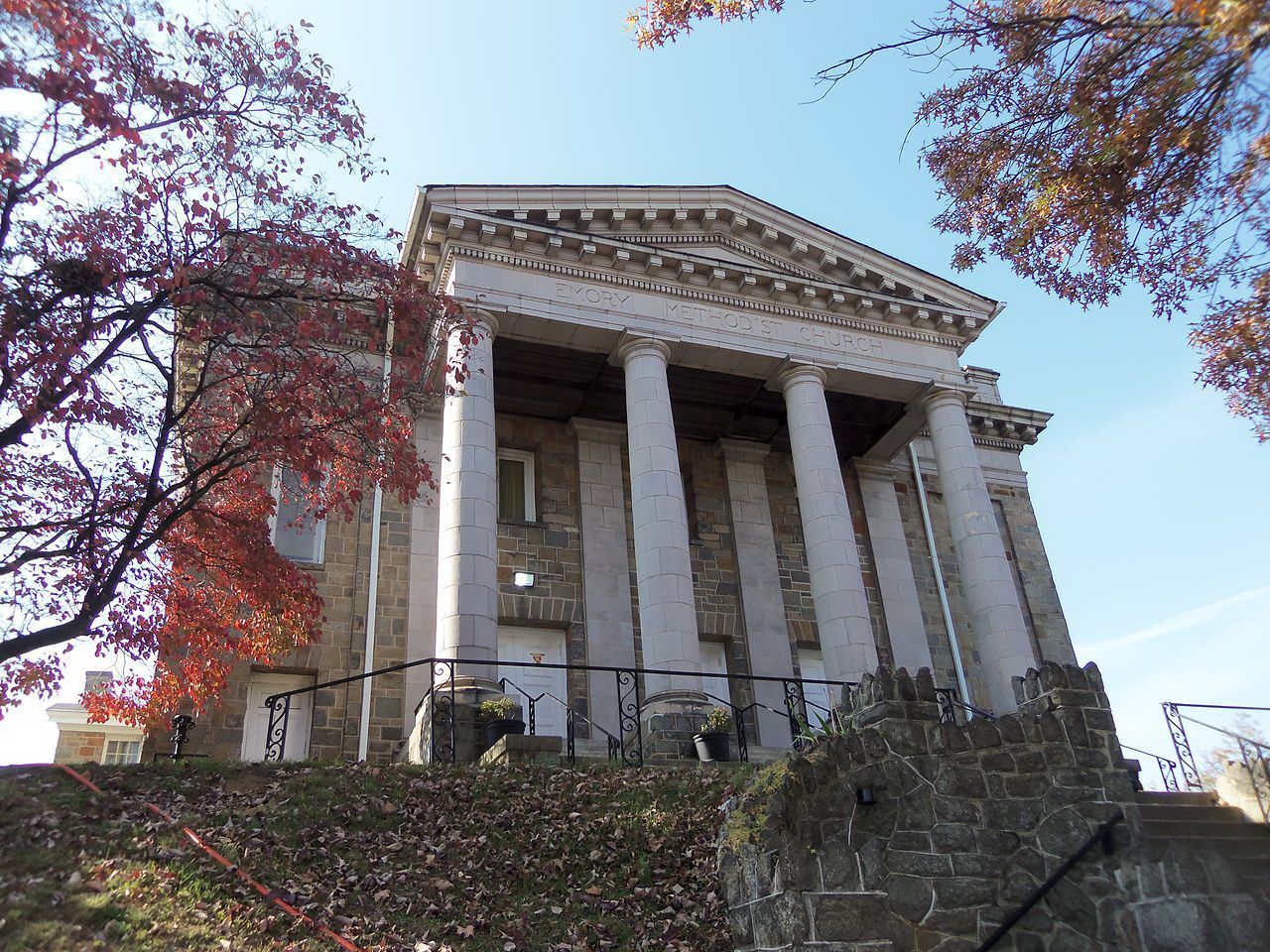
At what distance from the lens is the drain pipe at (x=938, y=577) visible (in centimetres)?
2242

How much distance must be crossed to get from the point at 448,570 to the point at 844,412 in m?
11.2

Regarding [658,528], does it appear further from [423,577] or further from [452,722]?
[452,722]

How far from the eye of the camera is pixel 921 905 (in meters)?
7.86

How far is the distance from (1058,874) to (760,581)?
13370 millimetres

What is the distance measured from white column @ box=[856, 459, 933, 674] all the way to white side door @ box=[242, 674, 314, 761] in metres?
12.0

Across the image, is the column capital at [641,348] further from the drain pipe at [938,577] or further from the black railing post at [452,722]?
the drain pipe at [938,577]

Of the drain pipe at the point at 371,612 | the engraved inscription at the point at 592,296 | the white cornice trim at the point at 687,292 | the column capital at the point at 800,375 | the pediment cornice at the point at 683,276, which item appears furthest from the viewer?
the column capital at the point at 800,375

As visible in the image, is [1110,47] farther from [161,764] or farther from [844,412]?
[844,412]

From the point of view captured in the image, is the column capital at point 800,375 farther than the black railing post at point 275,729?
Yes

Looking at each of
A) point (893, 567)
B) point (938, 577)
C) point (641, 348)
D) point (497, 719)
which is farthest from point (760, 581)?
point (497, 719)

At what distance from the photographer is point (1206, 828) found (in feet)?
33.6

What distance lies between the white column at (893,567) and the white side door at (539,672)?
7405mm

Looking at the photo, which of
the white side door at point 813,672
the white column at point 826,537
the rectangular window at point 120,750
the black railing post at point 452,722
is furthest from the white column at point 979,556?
the rectangular window at point 120,750

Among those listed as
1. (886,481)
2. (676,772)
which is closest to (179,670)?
(676,772)
